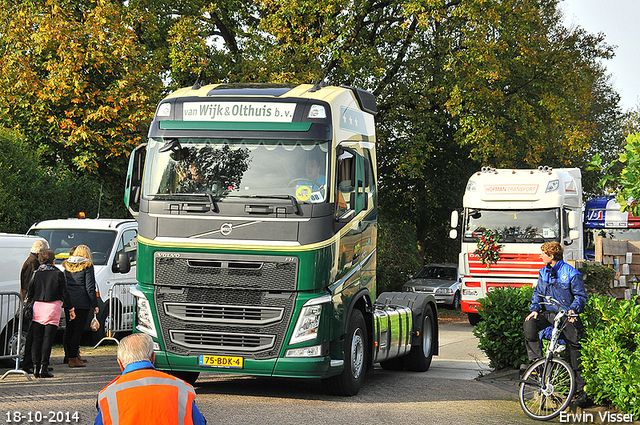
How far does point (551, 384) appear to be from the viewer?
8.31m

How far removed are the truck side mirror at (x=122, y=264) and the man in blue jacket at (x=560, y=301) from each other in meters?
7.47

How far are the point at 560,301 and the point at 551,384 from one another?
0.90m

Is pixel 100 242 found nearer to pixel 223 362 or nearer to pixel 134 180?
pixel 134 180

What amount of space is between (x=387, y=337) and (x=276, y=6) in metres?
15.7

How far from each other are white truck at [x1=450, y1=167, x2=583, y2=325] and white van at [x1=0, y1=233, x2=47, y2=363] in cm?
1067

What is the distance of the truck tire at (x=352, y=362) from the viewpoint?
936 centimetres

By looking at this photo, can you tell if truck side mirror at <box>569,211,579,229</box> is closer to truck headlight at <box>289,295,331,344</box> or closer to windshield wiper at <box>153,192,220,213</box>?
truck headlight at <box>289,295,331,344</box>

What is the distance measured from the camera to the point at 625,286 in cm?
2044

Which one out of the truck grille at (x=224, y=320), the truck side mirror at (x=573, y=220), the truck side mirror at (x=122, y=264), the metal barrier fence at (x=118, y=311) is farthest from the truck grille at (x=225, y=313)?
the truck side mirror at (x=573, y=220)

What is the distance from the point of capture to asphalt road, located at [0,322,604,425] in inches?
320

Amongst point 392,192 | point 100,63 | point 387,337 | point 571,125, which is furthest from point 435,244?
point 387,337

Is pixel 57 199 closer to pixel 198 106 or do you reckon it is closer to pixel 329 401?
pixel 198 106

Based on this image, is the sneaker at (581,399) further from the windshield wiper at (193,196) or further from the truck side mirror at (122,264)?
the truck side mirror at (122,264)

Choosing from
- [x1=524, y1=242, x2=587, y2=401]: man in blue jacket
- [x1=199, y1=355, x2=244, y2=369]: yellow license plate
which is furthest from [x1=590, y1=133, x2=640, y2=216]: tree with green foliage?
[x1=199, y1=355, x2=244, y2=369]: yellow license plate
